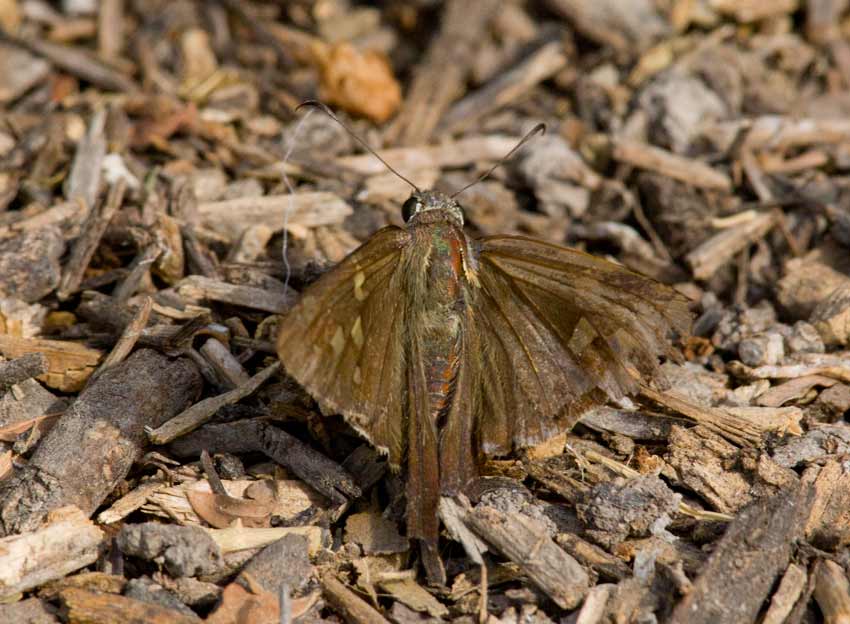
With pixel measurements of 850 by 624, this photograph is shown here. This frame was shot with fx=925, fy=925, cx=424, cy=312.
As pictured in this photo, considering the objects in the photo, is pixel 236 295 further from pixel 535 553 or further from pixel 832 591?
pixel 832 591

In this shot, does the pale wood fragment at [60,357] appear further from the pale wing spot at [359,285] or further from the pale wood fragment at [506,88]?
the pale wood fragment at [506,88]

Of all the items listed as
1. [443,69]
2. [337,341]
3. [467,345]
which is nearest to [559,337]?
[467,345]

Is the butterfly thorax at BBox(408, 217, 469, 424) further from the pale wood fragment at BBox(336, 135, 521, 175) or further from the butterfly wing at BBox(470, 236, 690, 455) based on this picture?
the pale wood fragment at BBox(336, 135, 521, 175)

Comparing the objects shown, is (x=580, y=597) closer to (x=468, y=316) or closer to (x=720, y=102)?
(x=468, y=316)

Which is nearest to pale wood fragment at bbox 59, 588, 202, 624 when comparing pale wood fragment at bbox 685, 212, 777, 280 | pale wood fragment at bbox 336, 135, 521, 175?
pale wood fragment at bbox 336, 135, 521, 175

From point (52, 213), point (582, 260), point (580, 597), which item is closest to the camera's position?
point (580, 597)

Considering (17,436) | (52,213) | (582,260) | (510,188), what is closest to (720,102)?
(510,188)

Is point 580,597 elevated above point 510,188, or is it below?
below
